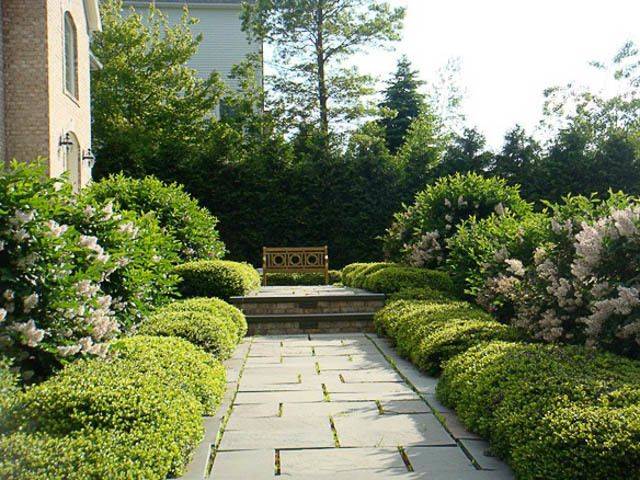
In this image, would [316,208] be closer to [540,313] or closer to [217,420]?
[540,313]

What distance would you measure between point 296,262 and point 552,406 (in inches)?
502

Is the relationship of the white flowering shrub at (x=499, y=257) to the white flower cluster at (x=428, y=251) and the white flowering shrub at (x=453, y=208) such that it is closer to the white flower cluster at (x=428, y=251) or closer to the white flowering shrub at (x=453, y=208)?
the white flowering shrub at (x=453, y=208)

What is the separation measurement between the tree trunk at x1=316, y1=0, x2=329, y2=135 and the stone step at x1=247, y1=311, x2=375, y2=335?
12.5 metres

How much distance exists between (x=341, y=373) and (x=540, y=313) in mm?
2046

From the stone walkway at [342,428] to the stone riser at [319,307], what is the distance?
313 cm

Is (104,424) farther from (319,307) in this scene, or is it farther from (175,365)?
(319,307)

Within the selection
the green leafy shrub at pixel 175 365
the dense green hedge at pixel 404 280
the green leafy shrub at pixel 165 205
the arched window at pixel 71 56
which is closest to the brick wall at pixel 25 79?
the green leafy shrub at pixel 165 205

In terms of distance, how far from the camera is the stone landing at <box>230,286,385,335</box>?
10.4m

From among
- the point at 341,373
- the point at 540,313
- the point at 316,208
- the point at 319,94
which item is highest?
the point at 319,94

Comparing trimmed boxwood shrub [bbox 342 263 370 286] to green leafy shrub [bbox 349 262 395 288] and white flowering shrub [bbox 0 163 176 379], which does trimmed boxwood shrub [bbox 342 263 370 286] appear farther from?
white flowering shrub [bbox 0 163 176 379]

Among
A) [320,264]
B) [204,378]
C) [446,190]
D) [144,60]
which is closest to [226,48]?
[144,60]

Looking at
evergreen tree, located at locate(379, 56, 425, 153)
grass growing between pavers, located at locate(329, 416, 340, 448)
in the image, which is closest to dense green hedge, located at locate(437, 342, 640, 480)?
grass growing between pavers, located at locate(329, 416, 340, 448)

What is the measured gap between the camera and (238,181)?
18.6 m

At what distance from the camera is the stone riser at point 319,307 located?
1072 cm
